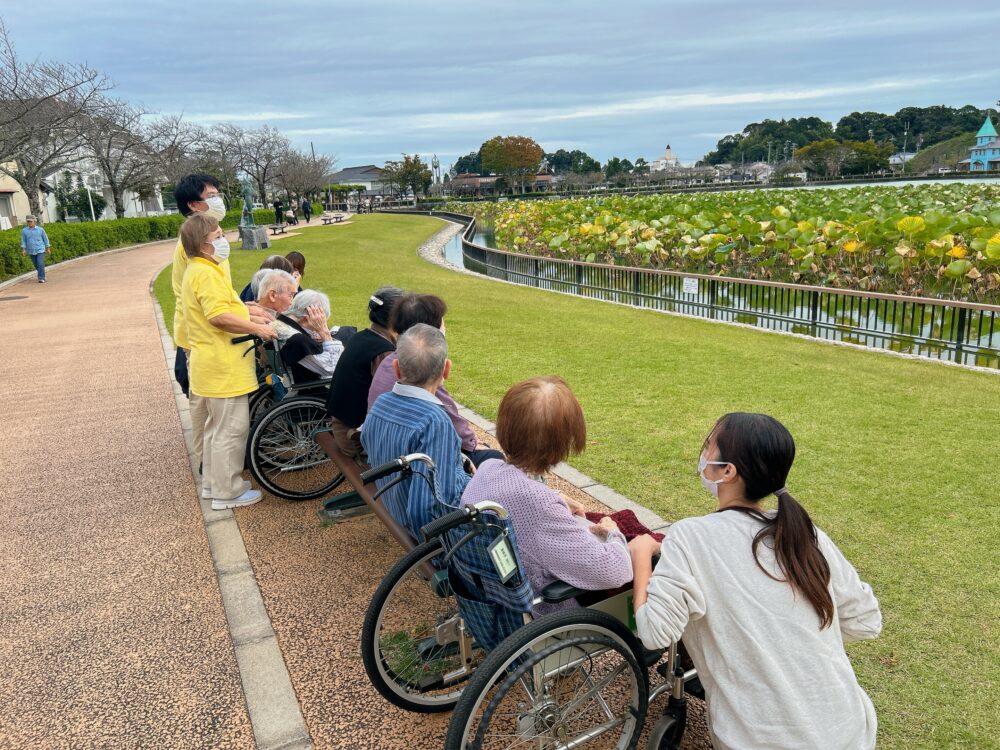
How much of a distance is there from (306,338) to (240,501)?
112 cm

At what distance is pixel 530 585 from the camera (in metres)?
2.19

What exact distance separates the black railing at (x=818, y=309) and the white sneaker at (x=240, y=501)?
738cm

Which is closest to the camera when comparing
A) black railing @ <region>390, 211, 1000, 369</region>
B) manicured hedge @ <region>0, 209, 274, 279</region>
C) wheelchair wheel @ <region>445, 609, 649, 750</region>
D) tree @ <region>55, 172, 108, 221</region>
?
wheelchair wheel @ <region>445, 609, 649, 750</region>

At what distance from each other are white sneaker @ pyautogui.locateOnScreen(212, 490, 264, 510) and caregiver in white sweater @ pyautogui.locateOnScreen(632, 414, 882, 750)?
3177 millimetres

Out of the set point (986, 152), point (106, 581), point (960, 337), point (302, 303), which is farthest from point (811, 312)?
point (986, 152)

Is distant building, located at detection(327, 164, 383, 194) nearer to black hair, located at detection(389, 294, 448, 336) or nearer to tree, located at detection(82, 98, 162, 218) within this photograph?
tree, located at detection(82, 98, 162, 218)

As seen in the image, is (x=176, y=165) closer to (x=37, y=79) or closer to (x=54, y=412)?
(x=37, y=79)

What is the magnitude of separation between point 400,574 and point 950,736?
1.94 m

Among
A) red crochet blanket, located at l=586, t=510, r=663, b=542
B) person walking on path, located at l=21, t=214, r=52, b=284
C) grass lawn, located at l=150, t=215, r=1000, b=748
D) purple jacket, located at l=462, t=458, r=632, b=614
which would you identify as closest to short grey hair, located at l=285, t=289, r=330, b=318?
grass lawn, located at l=150, t=215, r=1000, b=748

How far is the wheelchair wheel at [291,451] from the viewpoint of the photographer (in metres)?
4.31

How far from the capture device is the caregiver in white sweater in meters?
1.81

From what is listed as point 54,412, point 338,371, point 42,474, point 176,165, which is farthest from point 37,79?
point 338,371

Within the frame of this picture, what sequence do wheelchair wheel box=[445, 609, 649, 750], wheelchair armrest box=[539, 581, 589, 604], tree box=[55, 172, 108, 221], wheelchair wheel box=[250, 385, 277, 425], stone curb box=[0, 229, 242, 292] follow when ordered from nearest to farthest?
1. wheelchair wheel box=[445, 609, 649, 750]
2. wheelchair armrest box=[539, 581, 589, 604]
3. wheelchair wheel box=[250, 385, 277, 425]
4. stone curb box=[0, 229, 242, 292]
5. tree box=[55, 172, 108, 221]

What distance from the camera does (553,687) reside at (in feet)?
7.95
